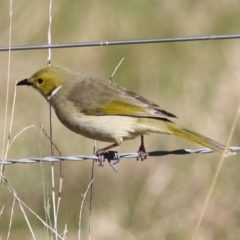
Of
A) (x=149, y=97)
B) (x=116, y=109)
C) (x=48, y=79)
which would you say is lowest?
(x=149, y=97)

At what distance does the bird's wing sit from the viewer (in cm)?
655

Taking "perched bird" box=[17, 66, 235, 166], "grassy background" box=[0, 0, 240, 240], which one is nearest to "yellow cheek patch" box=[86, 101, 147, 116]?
"perched bird" box=[17, 66, 235, 166]

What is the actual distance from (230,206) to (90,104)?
8.15 ft

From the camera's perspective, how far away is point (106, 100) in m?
6.76

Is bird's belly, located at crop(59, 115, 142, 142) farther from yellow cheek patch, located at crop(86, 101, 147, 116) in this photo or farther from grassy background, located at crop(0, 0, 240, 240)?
grassy background, located at crop(0, 0, 240, 240)

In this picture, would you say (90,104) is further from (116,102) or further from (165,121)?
(165,121)

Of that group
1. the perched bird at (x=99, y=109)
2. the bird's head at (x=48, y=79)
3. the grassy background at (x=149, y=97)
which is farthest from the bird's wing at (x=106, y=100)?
the grassy background at (x=149, y=97)

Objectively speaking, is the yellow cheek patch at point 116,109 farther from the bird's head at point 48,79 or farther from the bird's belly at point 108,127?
the bird's head at point 48,79

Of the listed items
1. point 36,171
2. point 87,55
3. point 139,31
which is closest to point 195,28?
point 139,31

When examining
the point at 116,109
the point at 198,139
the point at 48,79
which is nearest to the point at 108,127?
the point at 116,109

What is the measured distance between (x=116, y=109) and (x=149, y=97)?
4.02m

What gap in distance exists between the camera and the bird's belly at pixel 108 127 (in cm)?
655

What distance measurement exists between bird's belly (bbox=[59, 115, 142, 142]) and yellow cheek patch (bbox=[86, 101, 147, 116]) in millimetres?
46

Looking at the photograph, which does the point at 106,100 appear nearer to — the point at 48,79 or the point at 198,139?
the point at 48,79
